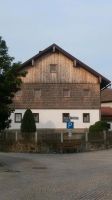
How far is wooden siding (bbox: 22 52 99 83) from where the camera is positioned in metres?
56.3

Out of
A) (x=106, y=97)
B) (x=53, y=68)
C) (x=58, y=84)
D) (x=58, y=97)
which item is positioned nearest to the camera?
(x=53, y=68)

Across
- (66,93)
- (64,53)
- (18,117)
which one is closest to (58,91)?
(66,93)

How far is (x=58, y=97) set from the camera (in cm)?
5691

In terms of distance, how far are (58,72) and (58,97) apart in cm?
262

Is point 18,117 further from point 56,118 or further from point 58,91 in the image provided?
point 58,91

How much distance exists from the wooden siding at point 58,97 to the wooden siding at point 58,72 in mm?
470

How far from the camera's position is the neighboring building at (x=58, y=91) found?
56.0m

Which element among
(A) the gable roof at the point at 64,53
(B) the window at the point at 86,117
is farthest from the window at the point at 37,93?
(B) the window at the point at 86,117

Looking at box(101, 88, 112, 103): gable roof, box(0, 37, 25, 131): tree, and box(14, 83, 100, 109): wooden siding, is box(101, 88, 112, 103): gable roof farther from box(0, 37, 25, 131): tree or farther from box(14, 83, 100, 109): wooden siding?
box(0, 37, 25, 131): tree

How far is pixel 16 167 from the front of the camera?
2591 cm

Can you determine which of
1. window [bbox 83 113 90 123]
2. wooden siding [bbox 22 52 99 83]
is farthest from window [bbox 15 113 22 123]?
window [bbox 83 113 90 123]

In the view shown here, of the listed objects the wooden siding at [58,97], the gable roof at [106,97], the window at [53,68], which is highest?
the window at [53,68]

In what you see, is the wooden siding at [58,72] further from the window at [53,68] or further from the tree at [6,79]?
the tree at [6,79]

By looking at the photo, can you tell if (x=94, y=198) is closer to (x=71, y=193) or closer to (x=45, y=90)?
(x=71, y=193)
